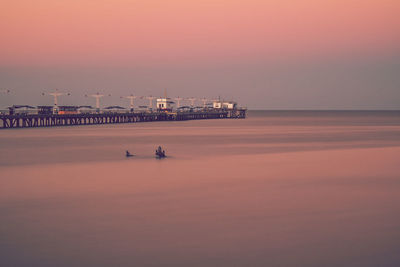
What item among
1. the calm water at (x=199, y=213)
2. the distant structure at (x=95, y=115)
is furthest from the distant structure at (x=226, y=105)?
the calm water at (x=199, y=213)

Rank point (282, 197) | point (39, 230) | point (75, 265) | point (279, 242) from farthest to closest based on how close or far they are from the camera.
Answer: point (282, 197)
point (39, 230)
point (279, 242)
point (75, 265)

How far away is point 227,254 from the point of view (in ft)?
38.2

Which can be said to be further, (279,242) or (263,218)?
(263,218)

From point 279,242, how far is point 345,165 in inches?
686

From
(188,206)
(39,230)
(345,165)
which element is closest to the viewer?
(39,230)

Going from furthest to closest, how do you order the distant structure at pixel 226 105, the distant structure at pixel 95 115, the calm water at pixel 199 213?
the distant structure at pixel 226 105, the distant structure at pixel 95 115, the calm water at pixel 199 213

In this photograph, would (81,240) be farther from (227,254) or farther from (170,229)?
(227,254)

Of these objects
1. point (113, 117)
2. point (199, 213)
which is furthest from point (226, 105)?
point (199, 213)

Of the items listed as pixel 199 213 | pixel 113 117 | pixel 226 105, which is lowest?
pixel 113 117

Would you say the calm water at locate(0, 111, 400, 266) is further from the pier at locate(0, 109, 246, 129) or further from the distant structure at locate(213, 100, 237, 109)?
the distant structure at locate(213, 100, 237, 109)

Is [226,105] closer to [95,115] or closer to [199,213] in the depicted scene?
[95,115]

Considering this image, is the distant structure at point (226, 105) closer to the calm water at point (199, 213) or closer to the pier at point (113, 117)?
the pier at point (113, 117)

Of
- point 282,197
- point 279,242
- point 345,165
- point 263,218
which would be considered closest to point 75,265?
point 279,242

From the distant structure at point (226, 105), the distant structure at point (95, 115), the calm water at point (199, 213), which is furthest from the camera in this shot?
the distant structure at point (226, 105)
